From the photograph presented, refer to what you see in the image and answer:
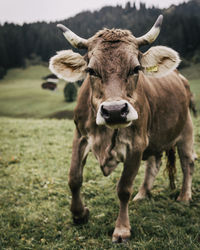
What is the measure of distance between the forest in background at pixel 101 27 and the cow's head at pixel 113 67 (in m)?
25.8

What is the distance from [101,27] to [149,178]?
1174 inches

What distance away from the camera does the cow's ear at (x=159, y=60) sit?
3400 millimetres

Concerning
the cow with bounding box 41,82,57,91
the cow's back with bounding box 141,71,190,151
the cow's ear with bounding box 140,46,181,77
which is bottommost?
the cow with bounding box 41,82,57,91

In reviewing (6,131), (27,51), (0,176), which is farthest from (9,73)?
(0,176)

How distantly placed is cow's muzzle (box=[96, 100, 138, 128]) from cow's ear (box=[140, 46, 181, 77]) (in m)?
1.15

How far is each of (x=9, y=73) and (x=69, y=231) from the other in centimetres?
5408

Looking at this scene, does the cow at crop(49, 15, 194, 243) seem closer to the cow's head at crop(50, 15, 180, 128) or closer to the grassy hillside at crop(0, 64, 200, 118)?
the cow's head at crop(50, 15, 180, 128)

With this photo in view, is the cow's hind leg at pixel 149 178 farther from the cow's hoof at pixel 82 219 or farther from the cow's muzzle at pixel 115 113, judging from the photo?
the cow's muzzle at pixel 115 113

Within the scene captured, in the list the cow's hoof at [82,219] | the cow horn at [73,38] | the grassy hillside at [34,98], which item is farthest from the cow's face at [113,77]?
the grassy hillside at [34,98]

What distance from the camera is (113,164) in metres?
3.45

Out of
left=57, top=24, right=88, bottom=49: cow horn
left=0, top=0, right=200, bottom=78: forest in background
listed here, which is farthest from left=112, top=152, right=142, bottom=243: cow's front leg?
left=0, top=0, right=200, bottom=78: forest in background

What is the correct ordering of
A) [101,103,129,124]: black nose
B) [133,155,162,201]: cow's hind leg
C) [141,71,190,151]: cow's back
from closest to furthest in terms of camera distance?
1. [101,103,129,124]: black nose
2. [141,71,190,151]: cow's back
3. [133,155,162,201]: cow's hind leg

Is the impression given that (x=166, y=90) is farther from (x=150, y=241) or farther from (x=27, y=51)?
(x=27, y=51)

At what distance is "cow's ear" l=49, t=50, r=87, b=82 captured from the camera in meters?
3.37
